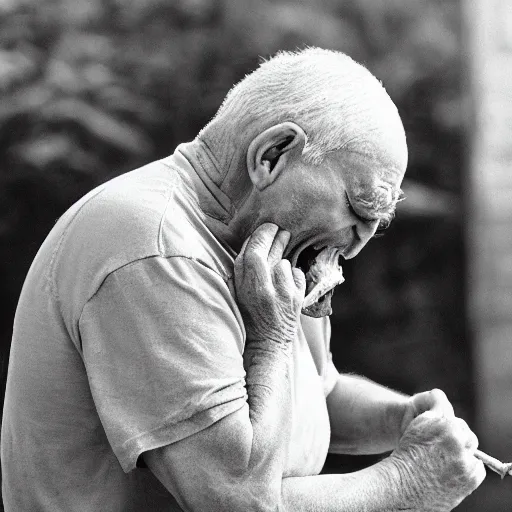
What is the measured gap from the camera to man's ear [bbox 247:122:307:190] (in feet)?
5.97

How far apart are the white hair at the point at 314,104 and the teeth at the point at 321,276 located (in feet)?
0.72

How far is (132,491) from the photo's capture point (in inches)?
71.9

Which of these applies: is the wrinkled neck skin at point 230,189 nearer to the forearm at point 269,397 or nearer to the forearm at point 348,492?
the forearm at point 269,397

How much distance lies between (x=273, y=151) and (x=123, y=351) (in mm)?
463

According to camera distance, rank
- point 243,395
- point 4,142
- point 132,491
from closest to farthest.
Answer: point 243,395 → point 132,491 → point 4,142

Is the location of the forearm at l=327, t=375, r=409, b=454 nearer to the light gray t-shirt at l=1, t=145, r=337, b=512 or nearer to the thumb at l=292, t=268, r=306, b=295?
the light gray t-shirt at l=1, t=145, r=337, b=512

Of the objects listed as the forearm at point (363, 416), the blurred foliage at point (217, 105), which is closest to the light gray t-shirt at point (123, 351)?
the forearm at point (363, 416)

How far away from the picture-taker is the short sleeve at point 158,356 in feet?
5.39

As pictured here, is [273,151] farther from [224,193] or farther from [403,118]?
[403,118]

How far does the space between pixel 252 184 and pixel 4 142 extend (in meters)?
2.64

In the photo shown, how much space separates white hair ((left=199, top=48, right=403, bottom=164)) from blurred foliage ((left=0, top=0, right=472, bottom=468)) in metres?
2.46

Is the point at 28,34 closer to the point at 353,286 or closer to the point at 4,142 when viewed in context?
the point at 4,142

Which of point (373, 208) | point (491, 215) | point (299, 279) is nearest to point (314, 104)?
point (373, 208)

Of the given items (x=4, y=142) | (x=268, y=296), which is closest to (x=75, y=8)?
(x=4, y=142)
